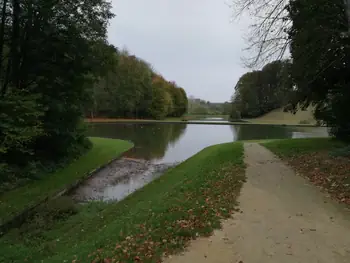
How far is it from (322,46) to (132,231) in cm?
916

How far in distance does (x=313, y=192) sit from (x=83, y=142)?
14939 mm

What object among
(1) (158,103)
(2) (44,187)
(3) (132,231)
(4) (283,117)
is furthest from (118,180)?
(4) (283,117)

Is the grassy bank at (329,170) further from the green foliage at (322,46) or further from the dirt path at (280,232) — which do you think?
the green foliage at (322,46)

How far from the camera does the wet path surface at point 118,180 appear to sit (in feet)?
36.3

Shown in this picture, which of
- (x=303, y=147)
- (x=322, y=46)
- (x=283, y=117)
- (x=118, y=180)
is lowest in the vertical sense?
(x=118, y=180)

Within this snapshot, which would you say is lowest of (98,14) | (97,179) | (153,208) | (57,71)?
(97,179)

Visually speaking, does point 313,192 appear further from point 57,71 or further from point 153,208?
point 57,71

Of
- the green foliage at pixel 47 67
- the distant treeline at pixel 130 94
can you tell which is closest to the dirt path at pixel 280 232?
the green foliage at pixel 47 67

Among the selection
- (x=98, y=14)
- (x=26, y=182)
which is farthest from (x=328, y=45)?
(x=26, y=182)

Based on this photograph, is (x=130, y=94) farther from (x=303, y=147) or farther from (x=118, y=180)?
(x=303, y=147)

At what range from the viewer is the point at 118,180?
13.6 meters

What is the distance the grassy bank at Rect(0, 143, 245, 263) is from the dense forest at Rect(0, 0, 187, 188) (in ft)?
12.9

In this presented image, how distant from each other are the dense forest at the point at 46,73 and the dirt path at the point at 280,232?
7560 millimetres

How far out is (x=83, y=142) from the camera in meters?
18.8
